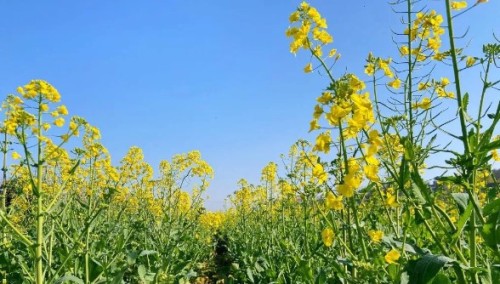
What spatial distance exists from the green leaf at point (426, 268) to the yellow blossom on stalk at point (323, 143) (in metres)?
0.55

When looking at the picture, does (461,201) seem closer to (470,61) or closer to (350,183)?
(350,183)

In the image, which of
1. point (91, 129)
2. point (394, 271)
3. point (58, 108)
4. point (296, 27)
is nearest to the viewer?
point (394, 271)

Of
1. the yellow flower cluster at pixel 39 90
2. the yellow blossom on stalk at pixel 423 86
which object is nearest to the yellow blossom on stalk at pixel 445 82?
the yellow blossom on stalk at pixel 423 86

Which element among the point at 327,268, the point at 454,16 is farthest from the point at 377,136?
the point at 327,268

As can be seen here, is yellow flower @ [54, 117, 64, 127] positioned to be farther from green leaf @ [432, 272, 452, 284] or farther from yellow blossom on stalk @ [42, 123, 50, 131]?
green leaf @ [432, 272, 452, 284]

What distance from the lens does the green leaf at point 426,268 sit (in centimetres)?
159

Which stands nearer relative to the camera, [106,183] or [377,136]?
[377,136]

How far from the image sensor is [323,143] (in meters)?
1.85

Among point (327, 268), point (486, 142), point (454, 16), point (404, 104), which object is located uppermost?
point (454, 16)

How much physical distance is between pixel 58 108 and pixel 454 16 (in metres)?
2.49

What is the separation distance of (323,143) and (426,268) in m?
0.60

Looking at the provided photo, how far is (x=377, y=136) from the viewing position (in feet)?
5.93

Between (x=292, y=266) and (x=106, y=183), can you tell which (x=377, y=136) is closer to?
(x=292, y=266)

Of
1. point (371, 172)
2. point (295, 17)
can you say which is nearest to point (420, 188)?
point (371, 172)
